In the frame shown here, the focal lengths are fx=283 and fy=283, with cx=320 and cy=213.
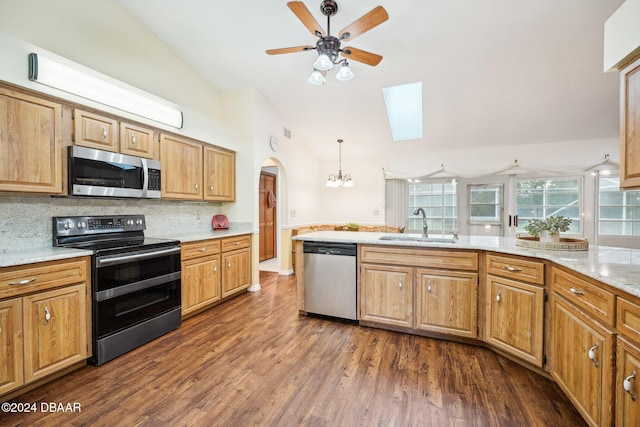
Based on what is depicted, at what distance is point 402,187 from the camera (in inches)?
235

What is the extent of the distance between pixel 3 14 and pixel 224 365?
10.7ft

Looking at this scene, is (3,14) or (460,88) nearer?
(3,14)

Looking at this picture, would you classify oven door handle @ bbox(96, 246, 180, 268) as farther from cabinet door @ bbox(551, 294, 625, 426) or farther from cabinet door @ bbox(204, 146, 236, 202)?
cabinet door @ bbox(551, 294, 625, 426)

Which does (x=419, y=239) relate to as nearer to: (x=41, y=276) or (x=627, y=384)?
→ (x=627, y=384)

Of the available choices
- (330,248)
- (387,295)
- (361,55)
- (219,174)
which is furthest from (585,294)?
(219,174)

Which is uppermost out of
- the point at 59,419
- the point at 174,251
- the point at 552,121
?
the point at 552,121

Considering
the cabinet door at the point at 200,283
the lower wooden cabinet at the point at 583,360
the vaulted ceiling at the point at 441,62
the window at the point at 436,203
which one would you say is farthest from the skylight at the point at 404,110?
the lower wooden cabinet at the point at 583,360

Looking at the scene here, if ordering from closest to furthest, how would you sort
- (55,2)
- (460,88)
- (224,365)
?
(224,365), (55,2), (460,88)

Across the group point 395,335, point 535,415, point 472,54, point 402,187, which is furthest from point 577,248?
point 402,187

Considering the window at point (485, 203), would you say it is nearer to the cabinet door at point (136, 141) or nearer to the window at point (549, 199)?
the window at point (549, 199)

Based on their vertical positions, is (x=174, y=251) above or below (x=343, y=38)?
below

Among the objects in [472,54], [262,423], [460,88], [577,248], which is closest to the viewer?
[262,423]

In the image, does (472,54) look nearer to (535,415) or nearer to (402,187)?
(402,187)

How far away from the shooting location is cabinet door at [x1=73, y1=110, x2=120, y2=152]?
233 cm
